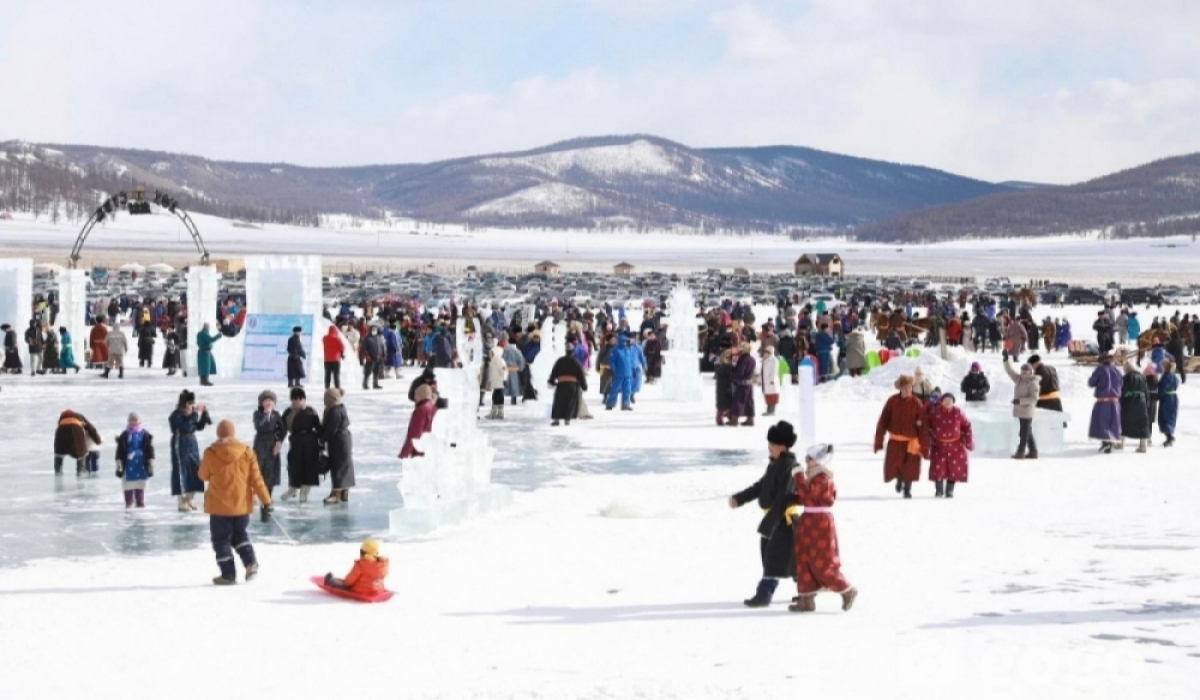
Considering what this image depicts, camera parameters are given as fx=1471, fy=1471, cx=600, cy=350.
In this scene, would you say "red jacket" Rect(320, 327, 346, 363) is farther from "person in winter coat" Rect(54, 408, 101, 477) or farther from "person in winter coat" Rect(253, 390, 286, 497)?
"person in winter coat" Rect(253, 390, 286, 497)

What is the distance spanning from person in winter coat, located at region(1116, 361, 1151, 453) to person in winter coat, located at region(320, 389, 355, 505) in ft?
24.2

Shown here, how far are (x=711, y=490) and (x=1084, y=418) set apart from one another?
725 centimetres

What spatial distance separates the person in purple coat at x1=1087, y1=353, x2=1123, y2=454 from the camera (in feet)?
45.3

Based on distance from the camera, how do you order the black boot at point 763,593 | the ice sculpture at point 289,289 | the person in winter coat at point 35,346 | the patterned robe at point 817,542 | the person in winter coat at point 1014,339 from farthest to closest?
the person in winter coat at point 1014,339 < the person in winter coat at point 35,346 < the ice sculpture at point 289,289 < the black boot at point 763,593 < the patterned robe at point 817,542

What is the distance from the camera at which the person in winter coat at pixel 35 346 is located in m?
23.0

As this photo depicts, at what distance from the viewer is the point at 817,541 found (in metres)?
7.27

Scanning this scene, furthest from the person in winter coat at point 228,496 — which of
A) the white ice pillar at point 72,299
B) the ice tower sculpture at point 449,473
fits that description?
the white ice pillar at point 72,299

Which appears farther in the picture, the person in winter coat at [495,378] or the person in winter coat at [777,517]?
the person in winter coat at [495,378]

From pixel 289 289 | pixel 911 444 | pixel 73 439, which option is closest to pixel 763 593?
pixel 911 444

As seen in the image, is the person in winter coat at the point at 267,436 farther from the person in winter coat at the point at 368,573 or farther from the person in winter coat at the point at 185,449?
the person in winter coat at the point at 368,573

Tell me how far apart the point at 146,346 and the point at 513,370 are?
920 centimetres

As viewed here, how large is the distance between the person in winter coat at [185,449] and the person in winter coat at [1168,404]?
9057 millimetres

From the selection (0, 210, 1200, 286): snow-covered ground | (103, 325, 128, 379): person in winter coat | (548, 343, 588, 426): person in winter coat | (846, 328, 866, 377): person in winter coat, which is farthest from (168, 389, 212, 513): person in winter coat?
(0, 210, 1200, 286): snow-covered ground

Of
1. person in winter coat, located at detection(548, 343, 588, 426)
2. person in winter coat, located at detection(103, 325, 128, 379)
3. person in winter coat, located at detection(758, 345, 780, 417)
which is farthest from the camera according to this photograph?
person in winter coat, located at detection(103, 325, 128, 379)
